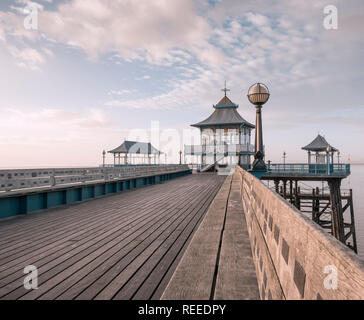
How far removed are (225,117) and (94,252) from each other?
124 ft

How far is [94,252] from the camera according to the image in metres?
4.59

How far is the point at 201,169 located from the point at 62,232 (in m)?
32.8

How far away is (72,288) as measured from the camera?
10.6 ft

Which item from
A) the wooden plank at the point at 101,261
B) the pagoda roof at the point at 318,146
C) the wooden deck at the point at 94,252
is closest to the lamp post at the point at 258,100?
the wooden deck at the point at 94,252

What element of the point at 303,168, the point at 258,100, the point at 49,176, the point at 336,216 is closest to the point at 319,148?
the point at 303,168

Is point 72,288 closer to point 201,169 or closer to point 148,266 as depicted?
point 148,266

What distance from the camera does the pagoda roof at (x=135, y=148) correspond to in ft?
159

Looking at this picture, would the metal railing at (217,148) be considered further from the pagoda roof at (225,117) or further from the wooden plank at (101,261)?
the wooden plank at (101,261)

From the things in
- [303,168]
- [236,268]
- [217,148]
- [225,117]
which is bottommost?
[236,268]

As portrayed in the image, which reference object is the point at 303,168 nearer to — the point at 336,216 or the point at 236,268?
the point at 336,216

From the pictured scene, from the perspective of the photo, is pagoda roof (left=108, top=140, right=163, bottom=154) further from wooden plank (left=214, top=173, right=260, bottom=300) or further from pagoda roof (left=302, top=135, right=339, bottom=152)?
wooden plank (left=214, top=173, right=260, bottom=300)

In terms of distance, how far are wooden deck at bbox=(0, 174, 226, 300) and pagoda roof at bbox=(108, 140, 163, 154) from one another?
4092 centimetres

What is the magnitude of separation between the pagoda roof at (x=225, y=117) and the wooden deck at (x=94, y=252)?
32.0 meters
